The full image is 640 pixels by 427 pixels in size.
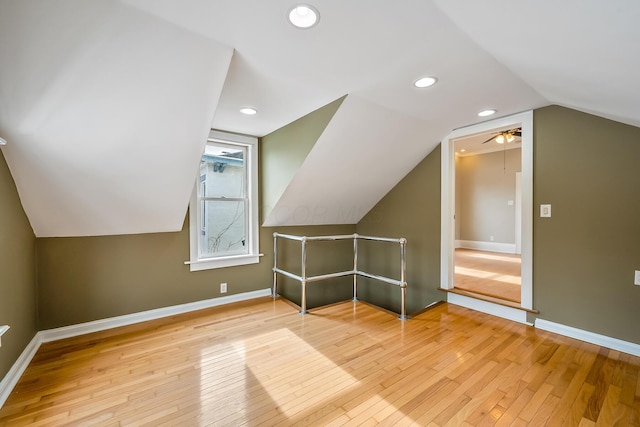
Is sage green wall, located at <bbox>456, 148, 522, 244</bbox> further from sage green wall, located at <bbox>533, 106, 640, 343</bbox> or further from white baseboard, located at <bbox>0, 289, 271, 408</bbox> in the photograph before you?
white baseboard, located at <bbox>0, 289, 271, 408</bbox>

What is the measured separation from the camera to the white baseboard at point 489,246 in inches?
246

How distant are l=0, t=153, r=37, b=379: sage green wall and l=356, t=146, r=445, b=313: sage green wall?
3881mm

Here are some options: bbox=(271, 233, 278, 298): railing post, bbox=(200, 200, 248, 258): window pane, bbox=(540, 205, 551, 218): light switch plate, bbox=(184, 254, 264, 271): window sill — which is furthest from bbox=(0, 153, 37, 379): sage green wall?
bbox=(540, 205, 551, 218): light switch plate

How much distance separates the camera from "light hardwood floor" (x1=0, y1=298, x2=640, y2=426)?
1.60 meters

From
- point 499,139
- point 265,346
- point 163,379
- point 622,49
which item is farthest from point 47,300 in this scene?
point 499,139

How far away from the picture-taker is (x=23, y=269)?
2176 mm

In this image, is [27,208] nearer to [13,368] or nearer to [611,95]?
[13,368]

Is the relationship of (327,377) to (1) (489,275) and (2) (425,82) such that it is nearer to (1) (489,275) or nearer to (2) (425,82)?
(2) (425,82)

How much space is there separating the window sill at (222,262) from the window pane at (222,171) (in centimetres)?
79

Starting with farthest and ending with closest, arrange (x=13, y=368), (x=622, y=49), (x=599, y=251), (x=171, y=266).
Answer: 1. (x=171, y=266)
2. (x=599, y=251)
3. (x=13, y=368)
4. (x=622, y=49)

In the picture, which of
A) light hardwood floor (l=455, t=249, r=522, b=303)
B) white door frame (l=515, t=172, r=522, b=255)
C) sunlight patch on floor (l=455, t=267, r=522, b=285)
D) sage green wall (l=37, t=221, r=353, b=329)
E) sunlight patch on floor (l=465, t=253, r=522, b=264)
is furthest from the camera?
white door frame (l=515, t=172, r=522, b=255)

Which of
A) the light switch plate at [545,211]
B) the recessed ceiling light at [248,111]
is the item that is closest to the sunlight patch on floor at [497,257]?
the light switch plate at [545,211]

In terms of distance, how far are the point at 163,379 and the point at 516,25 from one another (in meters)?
2.93

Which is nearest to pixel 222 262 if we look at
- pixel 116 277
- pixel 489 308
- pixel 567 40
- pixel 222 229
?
pixel 222 229
